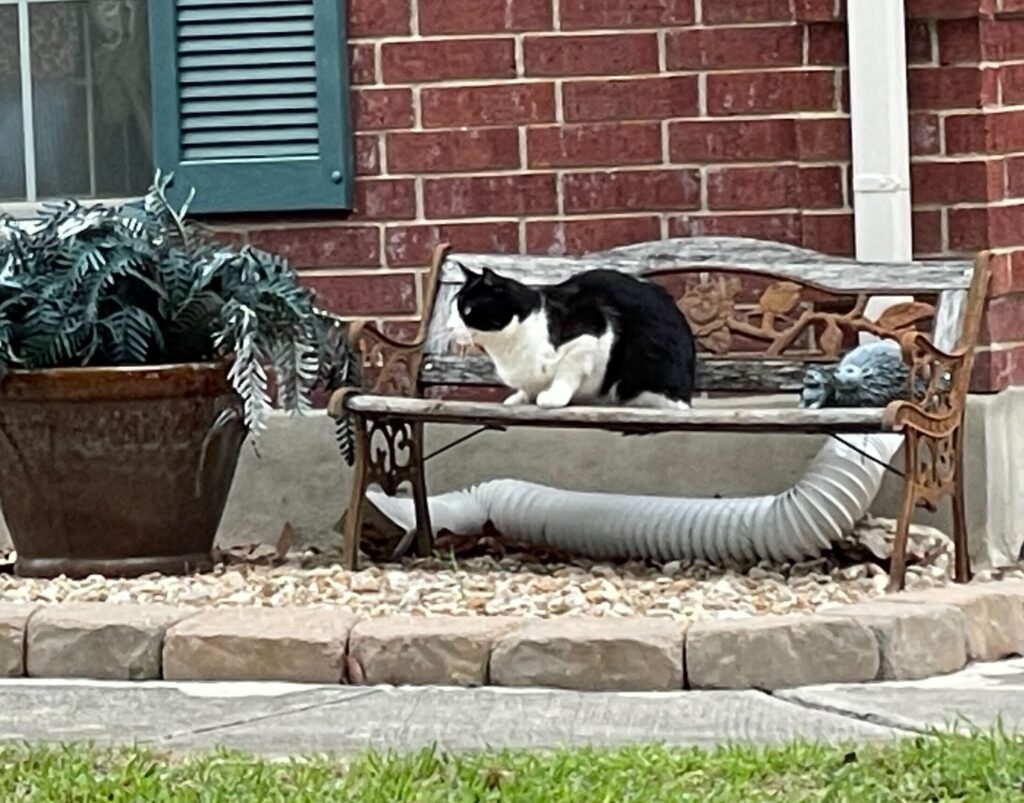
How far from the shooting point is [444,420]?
598 centimetres

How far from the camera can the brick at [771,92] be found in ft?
21.7

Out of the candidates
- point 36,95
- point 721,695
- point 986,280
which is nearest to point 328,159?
point 36,95

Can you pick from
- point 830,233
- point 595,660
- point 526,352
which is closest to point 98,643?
point 595,660

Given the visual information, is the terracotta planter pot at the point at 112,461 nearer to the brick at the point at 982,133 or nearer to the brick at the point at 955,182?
the brick at the point at 955,182

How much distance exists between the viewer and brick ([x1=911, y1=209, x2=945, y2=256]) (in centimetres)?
655

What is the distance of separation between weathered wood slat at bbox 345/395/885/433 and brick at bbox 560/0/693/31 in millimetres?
1265

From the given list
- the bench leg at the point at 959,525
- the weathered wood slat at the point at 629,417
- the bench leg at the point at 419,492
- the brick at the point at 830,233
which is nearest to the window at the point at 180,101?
the bench leg at the point at 419,492

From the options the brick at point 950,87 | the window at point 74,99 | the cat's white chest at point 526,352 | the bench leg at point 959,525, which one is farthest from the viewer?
the window at point 74,99

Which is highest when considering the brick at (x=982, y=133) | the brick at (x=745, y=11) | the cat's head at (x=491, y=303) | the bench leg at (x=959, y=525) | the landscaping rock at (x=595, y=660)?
the brick at (x=745, y=11)

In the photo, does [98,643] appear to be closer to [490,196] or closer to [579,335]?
[579,335]

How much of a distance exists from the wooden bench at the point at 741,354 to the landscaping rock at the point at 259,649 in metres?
0.84

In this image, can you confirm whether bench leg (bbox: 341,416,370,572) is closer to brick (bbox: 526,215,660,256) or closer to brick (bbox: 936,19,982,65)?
brick (bbox: 526,215,660,256)

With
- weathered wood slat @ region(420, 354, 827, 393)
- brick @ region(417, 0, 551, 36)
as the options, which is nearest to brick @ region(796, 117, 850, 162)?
weathered wood slat @ region(420, 354, 827, 393)

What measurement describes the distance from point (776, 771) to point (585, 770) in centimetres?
31
